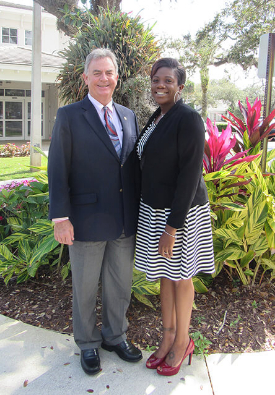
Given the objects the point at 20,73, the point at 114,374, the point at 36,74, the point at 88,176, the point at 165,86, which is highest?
the point at 20,73

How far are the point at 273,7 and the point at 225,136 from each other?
1843cm

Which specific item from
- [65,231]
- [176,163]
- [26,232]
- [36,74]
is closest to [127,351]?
[65,231]

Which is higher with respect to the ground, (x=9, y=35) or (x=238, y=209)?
(x=9, y=35)

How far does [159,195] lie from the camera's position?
229 centimetres

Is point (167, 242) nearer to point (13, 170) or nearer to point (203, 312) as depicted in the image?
point (203, 312)

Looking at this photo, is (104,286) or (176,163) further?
(104,286)

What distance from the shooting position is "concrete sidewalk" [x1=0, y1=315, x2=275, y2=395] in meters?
2.30

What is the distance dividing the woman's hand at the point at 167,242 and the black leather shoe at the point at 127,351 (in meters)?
0.80

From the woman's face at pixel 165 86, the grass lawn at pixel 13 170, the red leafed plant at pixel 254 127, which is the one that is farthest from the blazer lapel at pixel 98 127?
the grass lawn at pixel 13 170

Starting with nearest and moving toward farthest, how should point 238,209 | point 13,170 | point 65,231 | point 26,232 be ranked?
point 65,231
point 238,209
point 26,232
point 13,170

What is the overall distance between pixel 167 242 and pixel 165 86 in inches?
36.9

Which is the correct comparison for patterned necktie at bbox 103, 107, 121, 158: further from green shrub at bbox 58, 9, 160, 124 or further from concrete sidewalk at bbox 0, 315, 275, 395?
green shrub at bbox 58, 9, 160, 124

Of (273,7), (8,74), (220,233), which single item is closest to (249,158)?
(220,233)

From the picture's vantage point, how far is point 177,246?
2336mm
